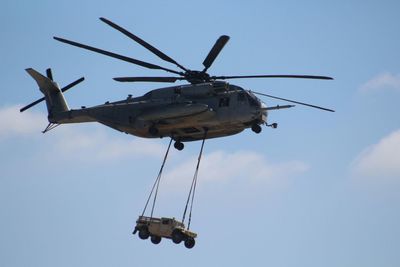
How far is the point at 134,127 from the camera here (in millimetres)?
35219

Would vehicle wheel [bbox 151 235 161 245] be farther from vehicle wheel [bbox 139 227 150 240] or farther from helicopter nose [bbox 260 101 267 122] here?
helicopter nose [bbox 260 101 267 122]

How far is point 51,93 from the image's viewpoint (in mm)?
40156

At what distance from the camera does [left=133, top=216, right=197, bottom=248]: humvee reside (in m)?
33.4

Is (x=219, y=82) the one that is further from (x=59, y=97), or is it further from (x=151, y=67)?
(x=59, y=97)

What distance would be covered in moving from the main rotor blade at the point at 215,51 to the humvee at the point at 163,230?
7.54 metres

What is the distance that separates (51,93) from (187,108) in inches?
422

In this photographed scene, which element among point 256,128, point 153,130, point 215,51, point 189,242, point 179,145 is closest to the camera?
point 215,51

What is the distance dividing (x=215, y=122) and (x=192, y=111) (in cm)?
136

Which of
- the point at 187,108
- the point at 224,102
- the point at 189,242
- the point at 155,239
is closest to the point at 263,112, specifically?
the point at 224,102

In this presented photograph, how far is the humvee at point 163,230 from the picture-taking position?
33406 mm

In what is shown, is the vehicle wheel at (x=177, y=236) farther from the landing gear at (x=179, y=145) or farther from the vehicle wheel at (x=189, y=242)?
the landing gear at (x=179, y=145)

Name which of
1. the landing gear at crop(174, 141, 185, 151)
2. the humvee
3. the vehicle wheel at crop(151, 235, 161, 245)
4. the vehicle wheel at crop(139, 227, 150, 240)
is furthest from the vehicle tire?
the landing gear at crop(174, 141, 185, 151)

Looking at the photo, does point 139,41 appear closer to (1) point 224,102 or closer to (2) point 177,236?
(1) point 224,102

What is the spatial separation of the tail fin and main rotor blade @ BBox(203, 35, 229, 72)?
9848mm
